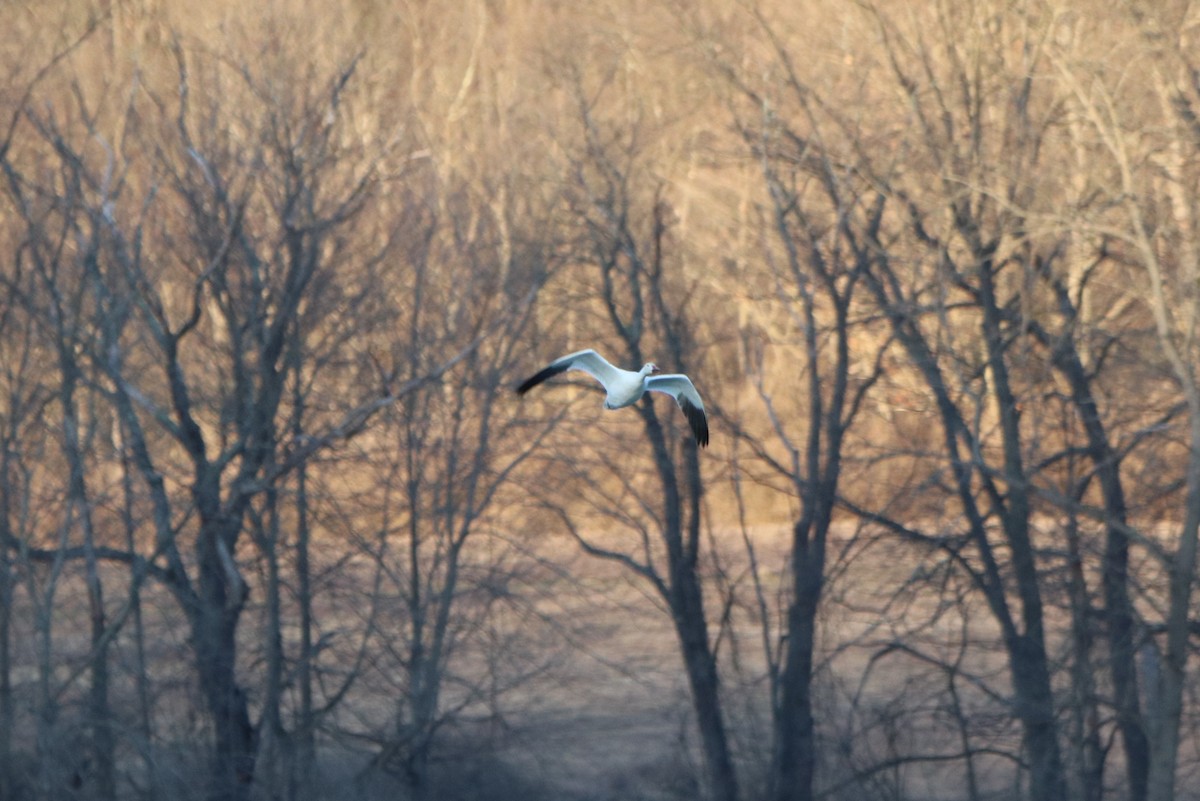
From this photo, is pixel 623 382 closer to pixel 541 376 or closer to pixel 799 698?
pixel 541 376

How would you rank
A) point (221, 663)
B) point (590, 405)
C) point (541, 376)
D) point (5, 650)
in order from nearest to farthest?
point (541, 376), point (5, 650), point (221, 663), point (590, 405)

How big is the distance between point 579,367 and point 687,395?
75 centimetres

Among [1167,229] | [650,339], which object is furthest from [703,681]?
[1167,229]

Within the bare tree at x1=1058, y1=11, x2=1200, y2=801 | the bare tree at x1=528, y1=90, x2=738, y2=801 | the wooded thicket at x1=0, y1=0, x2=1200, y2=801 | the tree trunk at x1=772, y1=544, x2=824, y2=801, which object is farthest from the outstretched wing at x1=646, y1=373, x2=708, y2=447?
the tree trunk at x1=772, y1=544, x2=824, y2=801

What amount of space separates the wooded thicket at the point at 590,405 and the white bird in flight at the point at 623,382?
2.84 meters

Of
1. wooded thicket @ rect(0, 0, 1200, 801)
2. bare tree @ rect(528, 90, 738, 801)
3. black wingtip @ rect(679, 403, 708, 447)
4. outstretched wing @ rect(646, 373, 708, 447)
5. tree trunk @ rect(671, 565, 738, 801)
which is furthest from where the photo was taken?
tree trunk @ rect(671, 565, 738, 801)

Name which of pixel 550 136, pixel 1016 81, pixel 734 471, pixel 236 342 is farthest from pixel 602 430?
pixel 1016 81

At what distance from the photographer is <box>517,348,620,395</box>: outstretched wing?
7633 mm

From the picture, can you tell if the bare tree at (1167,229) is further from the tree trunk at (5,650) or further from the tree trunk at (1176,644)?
the tree trunk at (5,650)

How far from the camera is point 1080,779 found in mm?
12258

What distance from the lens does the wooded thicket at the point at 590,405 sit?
11242 mm

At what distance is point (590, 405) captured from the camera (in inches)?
605

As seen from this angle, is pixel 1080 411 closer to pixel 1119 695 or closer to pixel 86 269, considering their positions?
pixel 1119 695

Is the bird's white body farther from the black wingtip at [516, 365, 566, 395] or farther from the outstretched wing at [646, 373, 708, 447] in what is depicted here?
the black wingtip at [516, 365, 566, 395]
